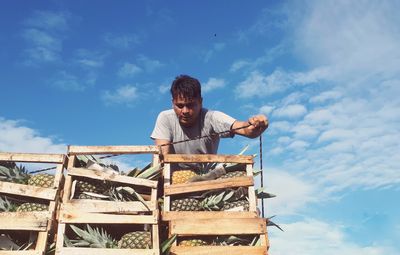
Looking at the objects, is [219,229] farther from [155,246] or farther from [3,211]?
[3,211]

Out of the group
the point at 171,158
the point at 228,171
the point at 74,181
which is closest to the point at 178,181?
the point at 171,158

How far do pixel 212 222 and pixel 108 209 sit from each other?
107 cm

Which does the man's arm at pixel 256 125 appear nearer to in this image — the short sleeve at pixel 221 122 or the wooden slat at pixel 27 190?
the short sleeve at pixel 221 122

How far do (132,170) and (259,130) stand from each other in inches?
66.4

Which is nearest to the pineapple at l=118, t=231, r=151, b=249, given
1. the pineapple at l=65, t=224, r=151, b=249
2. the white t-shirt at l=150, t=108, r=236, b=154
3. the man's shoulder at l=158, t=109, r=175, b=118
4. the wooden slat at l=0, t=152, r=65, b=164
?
the pineapple at l=65, t=224, r=151, b=249

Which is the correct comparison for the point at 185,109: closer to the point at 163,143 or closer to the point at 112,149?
the point at 163,143

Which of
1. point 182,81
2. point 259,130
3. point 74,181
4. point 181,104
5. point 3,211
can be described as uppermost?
point 182,81

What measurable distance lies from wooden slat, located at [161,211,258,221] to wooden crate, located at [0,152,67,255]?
3.71 feet

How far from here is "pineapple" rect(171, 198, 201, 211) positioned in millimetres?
4707

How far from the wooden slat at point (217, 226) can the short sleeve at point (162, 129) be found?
69.1 inches

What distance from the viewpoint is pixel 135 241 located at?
431 centimetres

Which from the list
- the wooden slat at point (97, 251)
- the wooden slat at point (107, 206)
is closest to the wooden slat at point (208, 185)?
the wooden slat at point (107, 206)

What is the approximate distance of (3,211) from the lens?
14.8 ft

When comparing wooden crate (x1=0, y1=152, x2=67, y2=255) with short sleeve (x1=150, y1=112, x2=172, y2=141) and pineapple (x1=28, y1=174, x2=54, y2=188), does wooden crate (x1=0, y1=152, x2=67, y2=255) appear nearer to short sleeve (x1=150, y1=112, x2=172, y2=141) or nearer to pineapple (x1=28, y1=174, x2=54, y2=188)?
pineapple (x1=28, y1=174, x2=54, y2=188)
